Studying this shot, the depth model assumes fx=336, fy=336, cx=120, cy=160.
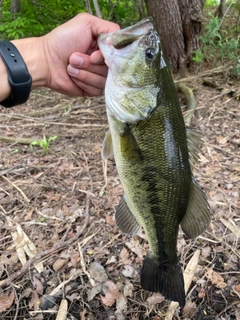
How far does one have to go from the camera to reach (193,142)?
1.98 meters

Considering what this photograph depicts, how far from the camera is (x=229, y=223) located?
10.8 ft

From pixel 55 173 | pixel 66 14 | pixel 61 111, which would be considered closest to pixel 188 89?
pixel 61 111

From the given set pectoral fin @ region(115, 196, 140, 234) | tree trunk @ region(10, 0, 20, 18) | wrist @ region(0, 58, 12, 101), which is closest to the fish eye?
pectoral fin @ region(115, 196, 140, 234)

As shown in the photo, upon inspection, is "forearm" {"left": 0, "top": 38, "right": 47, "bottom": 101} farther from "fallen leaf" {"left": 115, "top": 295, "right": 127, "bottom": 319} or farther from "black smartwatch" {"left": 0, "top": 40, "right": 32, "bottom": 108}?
"fallen leaf" {"left": 115, "top": 295, "right": 127, "bottom": 319}

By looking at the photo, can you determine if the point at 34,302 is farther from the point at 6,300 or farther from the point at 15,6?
the point at 15,6

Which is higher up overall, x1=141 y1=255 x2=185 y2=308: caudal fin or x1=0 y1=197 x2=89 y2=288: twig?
x1=141 y1=255 x2=185 y2=308: caudal fin

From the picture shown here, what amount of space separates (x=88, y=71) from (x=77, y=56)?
0.43 feet

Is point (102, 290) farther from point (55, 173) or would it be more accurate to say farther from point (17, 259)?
point (55, 173)

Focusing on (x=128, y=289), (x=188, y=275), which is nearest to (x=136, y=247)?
(x=128, y=289)

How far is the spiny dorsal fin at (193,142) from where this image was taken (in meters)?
1.96

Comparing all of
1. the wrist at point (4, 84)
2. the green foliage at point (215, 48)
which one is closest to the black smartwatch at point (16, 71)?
the wrist at point (4, 84)

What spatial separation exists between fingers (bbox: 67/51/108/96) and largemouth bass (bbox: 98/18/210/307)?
435 millimetres

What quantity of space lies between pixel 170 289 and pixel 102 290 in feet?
2.66

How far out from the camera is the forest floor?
2.71 m
